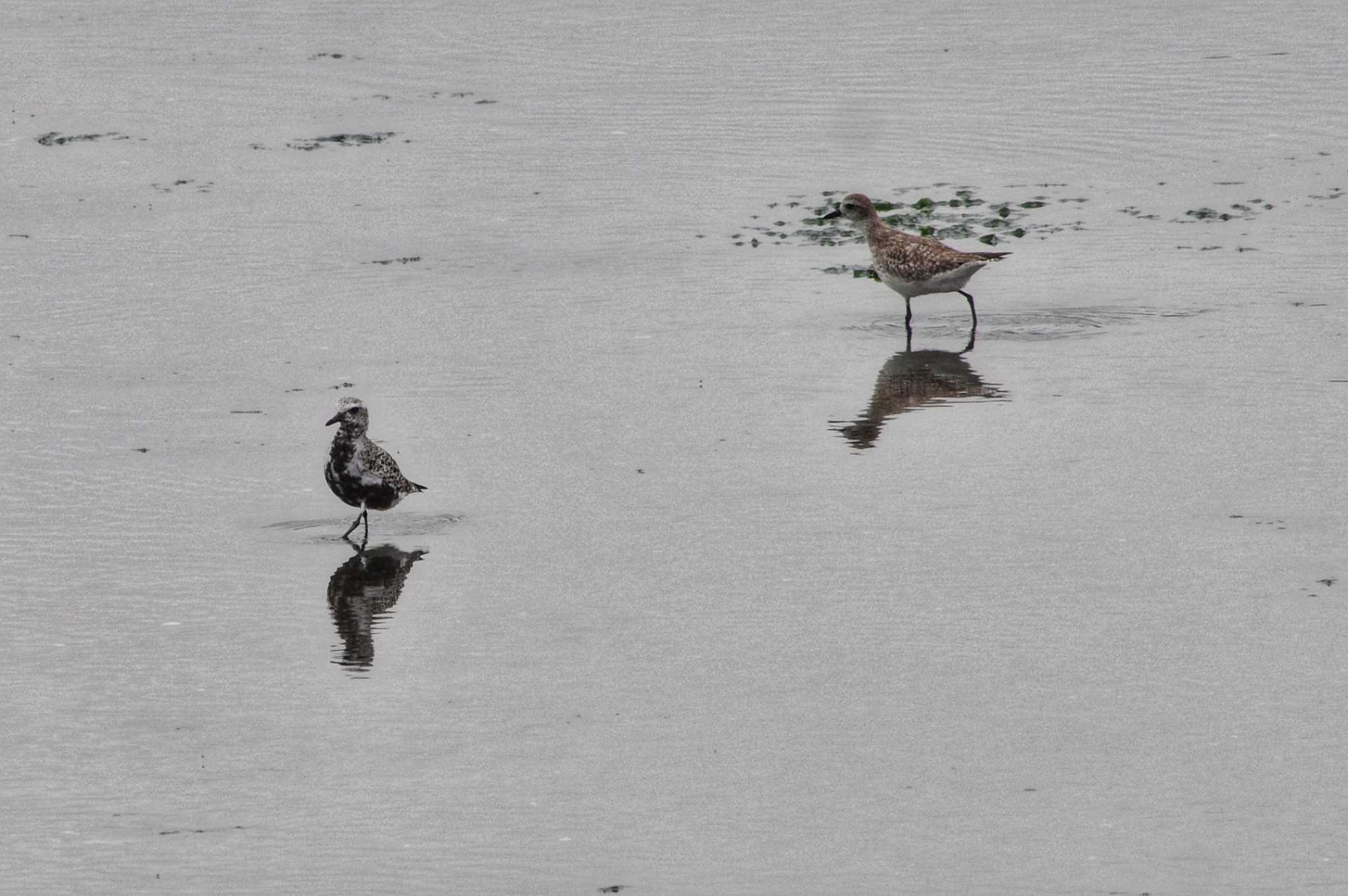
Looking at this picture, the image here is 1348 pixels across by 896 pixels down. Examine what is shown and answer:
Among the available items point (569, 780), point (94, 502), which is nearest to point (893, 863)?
point (569, 780)

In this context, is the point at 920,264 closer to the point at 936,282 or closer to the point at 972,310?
the point at 936,282

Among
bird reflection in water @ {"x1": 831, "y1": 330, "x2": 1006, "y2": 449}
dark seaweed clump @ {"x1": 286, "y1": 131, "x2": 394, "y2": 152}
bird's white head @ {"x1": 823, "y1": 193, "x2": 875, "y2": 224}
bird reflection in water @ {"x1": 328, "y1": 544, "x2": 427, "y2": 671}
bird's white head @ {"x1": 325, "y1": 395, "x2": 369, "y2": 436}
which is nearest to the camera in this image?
bird reflection in water @ {"x1": 328, "y1": 544, "x2": 427, "y2": 671}

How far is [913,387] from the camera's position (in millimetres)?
16078

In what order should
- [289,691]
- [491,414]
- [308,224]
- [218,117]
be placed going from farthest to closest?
[218,117] → [308,224] → [491,414] → [289,691]

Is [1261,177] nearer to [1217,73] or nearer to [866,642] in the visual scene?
[1217,73]

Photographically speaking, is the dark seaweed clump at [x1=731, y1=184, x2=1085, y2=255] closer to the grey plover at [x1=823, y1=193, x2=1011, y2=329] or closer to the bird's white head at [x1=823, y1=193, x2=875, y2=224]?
the bird's white head at [x1=823, y1=193, x2=875, y2=224]

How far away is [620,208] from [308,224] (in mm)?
2810

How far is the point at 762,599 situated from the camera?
1196 centimetres

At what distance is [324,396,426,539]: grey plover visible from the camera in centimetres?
1303

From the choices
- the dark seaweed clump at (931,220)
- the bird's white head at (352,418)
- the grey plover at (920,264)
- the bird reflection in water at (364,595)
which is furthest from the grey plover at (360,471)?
the dark seaweed clump at (931,220)

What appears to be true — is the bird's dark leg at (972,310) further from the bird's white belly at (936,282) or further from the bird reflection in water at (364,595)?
the bird reflection in water at (364,595)

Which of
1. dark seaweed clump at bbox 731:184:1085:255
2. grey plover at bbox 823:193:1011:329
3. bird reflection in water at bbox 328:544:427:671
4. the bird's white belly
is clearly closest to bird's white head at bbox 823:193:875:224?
dark seaweed clump at bbox 731:184:1085:255

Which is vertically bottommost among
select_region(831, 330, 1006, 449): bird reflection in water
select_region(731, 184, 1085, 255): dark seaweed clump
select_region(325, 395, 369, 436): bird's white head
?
select_region(831, 330, 1006, 449): bird reflection in water

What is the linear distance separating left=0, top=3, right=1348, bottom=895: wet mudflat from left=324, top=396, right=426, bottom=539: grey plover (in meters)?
0.32
